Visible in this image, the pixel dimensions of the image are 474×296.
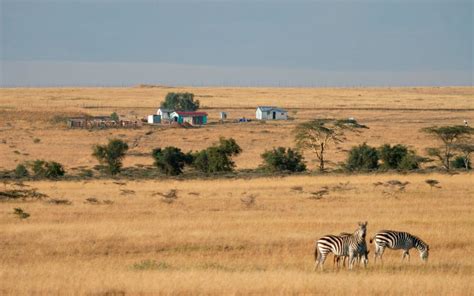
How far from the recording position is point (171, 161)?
50.3 m

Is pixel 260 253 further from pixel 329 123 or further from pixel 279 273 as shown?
pixel 329 123

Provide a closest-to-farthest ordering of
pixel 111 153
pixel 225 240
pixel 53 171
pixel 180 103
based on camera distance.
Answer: pixel 225 240 < pixel 53 171 < pixel 111 153 < pixel 180 103

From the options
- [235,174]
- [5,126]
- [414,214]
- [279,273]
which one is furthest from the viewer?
[5,126]

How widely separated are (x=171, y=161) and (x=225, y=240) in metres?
27.0

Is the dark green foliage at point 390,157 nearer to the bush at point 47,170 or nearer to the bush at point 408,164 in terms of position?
the bush at point 408,164

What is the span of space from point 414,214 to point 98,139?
54.1 metres

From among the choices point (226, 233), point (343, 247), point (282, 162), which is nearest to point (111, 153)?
point (282, 162)

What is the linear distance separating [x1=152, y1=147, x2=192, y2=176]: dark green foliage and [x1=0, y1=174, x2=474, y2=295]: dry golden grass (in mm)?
8754

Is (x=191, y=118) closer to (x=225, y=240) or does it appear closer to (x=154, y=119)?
(x=154, y=119)

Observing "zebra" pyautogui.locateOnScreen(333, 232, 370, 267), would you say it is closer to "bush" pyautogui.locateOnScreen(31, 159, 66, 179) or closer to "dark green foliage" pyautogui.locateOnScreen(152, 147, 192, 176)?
"bush" pyautogui.locateOnScreen(31, 159, 66, 179)

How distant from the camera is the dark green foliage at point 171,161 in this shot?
164ft

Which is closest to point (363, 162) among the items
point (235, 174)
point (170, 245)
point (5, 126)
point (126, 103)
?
point (235, 174)

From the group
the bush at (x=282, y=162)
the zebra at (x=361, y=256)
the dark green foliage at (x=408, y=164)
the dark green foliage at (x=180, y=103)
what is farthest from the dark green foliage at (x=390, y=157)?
the dark green foliage at (x=180, y=103)

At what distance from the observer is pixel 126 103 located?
161m
